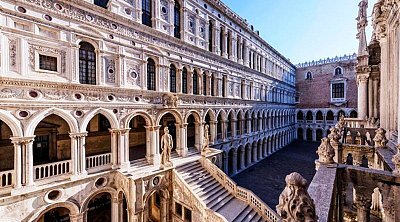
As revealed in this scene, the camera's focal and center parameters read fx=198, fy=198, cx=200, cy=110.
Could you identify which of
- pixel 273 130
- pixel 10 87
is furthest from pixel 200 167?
pixel 273 130

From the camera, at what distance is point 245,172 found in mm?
22891

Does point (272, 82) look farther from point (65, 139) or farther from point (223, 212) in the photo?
point (65, 139)

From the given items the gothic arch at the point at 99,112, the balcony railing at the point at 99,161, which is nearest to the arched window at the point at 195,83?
the gothic arch at the point at 99,112

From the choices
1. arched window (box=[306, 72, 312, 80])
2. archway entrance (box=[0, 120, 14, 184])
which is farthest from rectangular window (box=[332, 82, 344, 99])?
archway entrance (box=[0, 120, 14, 184])

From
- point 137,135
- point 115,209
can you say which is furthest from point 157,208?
point 137,135

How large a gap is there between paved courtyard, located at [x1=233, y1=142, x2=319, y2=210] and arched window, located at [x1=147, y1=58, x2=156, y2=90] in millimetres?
12567

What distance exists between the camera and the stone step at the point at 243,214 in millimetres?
11225

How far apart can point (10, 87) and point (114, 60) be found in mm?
5005

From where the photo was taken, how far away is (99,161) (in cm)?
1141

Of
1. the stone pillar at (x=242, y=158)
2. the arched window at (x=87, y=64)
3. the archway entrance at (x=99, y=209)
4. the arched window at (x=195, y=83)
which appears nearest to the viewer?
the arched window at (x=87, y=64)

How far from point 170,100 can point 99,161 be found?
6056 millimetres

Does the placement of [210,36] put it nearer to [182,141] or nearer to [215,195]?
[182,141]

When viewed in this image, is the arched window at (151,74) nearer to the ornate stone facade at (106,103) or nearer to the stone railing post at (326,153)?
the ornate stone facade at (106,103)

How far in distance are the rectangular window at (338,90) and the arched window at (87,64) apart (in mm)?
44813
